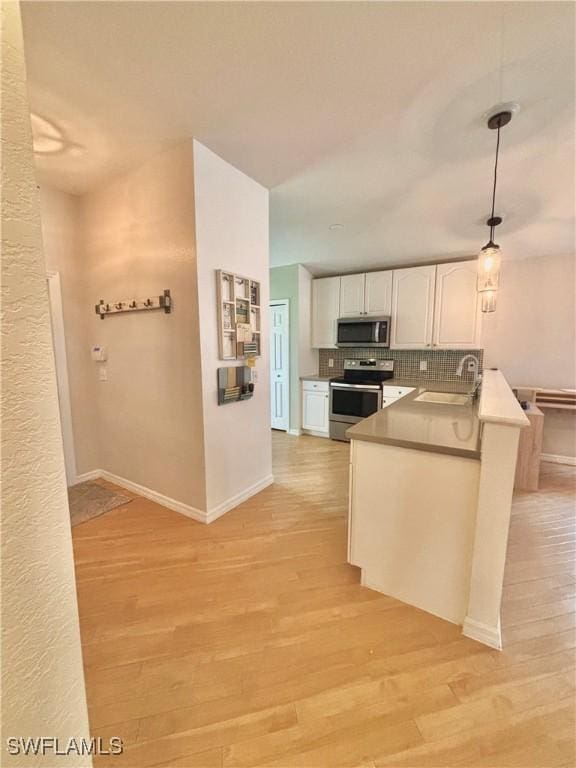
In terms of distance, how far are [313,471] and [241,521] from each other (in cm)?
113

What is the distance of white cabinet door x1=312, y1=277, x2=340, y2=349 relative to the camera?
4.54 m

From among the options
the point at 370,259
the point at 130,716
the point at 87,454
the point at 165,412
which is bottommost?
the point at 130,716

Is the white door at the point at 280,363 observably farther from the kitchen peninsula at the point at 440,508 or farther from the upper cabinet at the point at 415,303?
the kitchen peninsula at the point at 440,508

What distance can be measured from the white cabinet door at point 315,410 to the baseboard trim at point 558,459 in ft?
8.26

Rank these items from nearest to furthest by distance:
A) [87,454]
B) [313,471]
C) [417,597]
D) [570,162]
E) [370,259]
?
[417,597]
[570,162]
[87,454]
[313,471]
[370,259]

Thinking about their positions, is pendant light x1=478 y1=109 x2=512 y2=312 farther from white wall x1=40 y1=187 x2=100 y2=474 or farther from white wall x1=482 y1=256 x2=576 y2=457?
white wall x1=40 y1=187 x2=100 y2=474

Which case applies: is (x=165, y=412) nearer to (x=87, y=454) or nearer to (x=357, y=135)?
(x=87, y=454)

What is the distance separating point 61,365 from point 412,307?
3.91m

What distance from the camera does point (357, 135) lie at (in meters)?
1.93

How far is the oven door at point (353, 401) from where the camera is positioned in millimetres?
4074

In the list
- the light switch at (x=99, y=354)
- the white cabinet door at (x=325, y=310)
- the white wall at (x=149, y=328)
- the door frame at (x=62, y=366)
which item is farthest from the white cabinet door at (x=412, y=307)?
the door frame at (x=62, y=366)

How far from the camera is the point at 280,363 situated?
4789 millimetres

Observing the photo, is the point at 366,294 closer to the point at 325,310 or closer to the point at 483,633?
the point at 325,310

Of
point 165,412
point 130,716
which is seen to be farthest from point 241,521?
point 130,716
